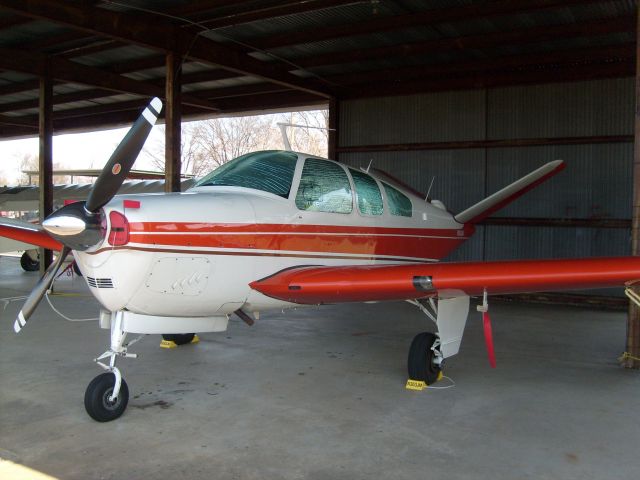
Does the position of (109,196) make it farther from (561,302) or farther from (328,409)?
(561,302)

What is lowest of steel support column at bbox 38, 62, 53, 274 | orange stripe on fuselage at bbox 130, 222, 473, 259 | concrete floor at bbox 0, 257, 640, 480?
concrete floor at bbox 0, 257, 640, 480

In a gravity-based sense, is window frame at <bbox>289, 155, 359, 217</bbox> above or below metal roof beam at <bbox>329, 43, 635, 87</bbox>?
below

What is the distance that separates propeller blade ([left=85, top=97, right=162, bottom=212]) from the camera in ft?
11.8

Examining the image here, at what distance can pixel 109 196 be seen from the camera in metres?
3.67

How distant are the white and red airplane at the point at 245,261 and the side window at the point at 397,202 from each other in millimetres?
391

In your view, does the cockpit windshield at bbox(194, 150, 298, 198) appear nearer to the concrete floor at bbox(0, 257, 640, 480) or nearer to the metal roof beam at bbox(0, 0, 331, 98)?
the concrete floor at bbox(0, 257, 640, 480)

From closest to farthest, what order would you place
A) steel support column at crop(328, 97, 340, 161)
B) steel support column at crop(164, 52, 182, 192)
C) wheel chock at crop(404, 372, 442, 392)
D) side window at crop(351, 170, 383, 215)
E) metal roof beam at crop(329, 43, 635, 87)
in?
1. wheel chock at crop(404, 372, 442, 392)
2. side window at crop(351, 170, 383, 215)
3. steel support column at crop(164, 52, 182, 192)
4. metal roof beam at crop(329, 43, 635, 87)
5. steel support column at crop(328, 97, 340, 161)

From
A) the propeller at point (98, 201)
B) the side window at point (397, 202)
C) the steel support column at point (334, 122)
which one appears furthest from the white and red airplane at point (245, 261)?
the steel support column at point (334, 122)

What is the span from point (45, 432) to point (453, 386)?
3.40 m

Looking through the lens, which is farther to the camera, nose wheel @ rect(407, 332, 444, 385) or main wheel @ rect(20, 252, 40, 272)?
main wheel @ rect(20, 252, 40, 272)

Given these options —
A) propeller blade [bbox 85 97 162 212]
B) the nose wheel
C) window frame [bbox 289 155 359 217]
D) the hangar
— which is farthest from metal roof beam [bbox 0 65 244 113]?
propeller blade [bbox 85 97 162 212]

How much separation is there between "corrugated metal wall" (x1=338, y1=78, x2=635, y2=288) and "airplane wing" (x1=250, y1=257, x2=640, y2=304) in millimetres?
6860

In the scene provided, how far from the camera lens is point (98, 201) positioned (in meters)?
3.65

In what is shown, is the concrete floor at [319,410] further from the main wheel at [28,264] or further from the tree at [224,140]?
the tree at [224,140]
